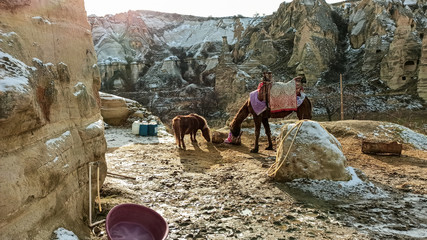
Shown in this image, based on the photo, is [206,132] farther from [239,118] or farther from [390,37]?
[390,37]

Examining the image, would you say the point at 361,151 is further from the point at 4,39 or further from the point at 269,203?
the point at 4,39

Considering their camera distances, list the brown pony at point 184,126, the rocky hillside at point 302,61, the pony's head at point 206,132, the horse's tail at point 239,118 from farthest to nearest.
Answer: the rocky hillside at point 302,61
the pony's head at point 206,132
the horse's tail at point 239,118
the brown pony at point 184,126

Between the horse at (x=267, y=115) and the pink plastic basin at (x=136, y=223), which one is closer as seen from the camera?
the pink plastic basin at (x=136, y=223)

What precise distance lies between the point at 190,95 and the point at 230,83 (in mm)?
6899

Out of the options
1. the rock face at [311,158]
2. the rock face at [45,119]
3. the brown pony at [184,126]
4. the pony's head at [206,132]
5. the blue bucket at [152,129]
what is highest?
the rock face at [45,119]

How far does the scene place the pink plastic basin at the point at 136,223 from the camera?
2576 mm

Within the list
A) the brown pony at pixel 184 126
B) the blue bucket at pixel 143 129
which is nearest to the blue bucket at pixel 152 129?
the blue bucket at pixel 143 129

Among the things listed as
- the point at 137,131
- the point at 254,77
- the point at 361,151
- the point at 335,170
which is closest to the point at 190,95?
the point at 254,77

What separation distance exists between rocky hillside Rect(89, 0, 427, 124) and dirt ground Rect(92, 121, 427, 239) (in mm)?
13998

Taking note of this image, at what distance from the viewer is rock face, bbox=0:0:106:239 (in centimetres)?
182

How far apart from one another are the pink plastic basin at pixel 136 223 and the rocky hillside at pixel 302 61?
56.8ft

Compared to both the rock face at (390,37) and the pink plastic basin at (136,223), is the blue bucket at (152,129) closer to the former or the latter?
the pink plastic basin at (136,223)

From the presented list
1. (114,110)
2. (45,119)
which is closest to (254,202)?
(45,119)

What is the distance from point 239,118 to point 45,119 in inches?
280
